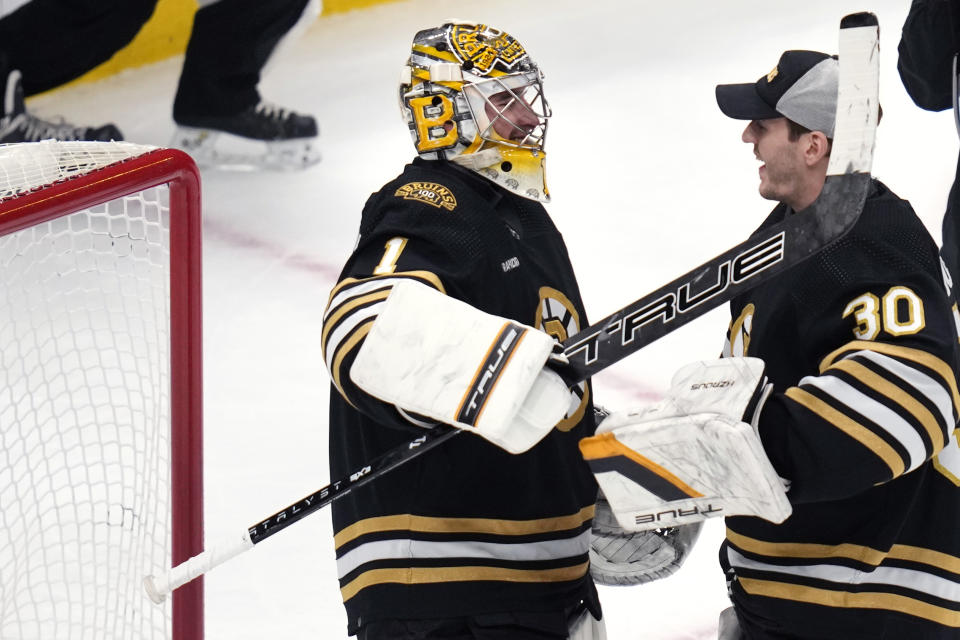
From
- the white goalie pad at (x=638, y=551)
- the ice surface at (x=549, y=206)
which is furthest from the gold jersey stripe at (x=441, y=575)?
the ice surface at (x=549, y=206)

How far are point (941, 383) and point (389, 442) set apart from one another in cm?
63

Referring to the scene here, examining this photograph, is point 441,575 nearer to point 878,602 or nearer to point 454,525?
point 454,525

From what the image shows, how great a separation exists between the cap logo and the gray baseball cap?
335 millimetres

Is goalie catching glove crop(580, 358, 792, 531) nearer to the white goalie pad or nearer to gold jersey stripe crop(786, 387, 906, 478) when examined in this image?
gold jersey stripe crop(786, 387, 906, 478)

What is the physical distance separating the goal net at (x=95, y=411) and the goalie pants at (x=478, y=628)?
0.30m

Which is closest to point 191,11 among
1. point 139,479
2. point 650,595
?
point 139,479

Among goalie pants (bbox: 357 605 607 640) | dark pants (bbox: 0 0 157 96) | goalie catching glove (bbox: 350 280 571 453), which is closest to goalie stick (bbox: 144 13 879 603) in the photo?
goalie catching glove (bbox: 350 280 571 453)

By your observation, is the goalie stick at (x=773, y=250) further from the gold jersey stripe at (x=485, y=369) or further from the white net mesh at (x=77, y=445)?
the white net mesh at (x=77, y=445)

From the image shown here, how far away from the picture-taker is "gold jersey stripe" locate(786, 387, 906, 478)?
1.47 m

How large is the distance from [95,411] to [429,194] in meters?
1.05

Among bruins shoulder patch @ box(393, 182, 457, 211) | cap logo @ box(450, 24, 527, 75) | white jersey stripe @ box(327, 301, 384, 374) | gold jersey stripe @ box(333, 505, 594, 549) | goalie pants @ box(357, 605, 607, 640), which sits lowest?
goalie pants @ box(357, 605, 607, 640)

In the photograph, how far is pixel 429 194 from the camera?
1.73 m

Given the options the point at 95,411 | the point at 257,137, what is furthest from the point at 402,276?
the point at 257,137

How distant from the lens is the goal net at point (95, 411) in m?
Result: 1.86
